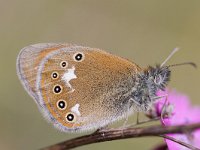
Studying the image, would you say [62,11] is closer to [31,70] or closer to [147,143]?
[147,143]

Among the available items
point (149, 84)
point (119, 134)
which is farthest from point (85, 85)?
point (119, 134)

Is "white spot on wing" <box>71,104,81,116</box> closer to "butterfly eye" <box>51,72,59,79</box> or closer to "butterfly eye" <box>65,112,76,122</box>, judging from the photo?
"butterfly eye" <box>65,112,76,122</box>

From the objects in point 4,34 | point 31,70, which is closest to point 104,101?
point 31,70

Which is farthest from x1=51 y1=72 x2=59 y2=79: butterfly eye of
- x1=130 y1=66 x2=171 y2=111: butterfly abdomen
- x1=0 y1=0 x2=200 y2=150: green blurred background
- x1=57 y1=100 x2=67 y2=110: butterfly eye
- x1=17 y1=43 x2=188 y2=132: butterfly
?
x1=0 y1=0 x2=200 y2=150: green blurred background

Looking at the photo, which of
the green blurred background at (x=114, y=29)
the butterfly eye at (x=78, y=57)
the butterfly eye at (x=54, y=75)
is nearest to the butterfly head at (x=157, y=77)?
the butterfly eye at (x=78, y=57)

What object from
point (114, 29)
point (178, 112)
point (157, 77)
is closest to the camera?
point (157, 77)

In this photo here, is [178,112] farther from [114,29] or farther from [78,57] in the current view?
[114,29]

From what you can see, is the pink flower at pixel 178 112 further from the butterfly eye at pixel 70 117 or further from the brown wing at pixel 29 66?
the brown wing at pixel 29 66
